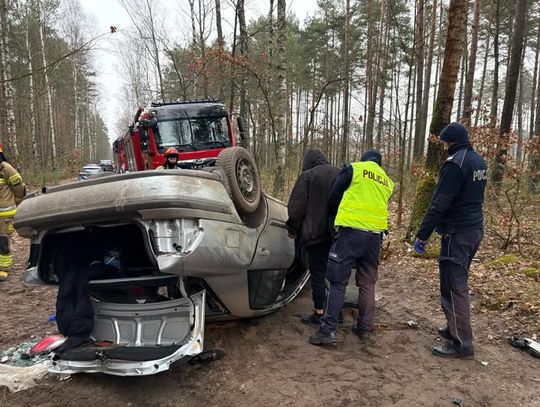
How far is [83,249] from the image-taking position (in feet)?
11.2

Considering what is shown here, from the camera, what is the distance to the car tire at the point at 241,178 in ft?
10.8

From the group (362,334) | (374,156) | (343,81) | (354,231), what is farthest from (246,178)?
(343,81)

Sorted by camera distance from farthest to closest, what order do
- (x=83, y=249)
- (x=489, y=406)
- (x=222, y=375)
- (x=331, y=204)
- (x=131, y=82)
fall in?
(x=131, y=82), (x=331, y=204), (x=83, y=249), (x=222, y=375), (x=489, y=406)

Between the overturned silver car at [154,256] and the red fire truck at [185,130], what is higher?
the red fire truck at [185,130]

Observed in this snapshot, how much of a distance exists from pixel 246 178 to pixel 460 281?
6.79 feet

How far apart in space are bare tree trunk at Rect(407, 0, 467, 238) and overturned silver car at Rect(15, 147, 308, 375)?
3.67 meters

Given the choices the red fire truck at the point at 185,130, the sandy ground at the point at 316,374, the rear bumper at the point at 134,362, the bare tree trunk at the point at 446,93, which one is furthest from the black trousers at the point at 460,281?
the red fire truck at the point at 185,130

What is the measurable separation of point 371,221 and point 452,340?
4.16 ft

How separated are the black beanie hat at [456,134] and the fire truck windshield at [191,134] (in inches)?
306

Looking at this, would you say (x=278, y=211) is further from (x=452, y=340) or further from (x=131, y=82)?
(x=131, y=82)

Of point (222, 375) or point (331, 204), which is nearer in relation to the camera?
point (222, 375)

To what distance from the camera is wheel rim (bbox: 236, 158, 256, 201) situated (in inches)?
136

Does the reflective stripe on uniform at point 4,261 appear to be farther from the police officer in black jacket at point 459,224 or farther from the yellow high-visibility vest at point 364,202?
the police officer in black jacket at point 459,224

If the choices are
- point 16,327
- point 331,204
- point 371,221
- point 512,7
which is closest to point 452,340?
point 371,221
